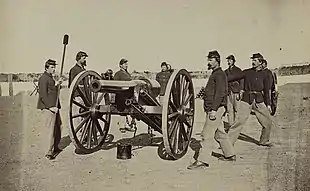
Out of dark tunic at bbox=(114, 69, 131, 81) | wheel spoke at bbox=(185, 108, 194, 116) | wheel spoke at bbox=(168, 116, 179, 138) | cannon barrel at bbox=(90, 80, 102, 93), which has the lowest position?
wheel spoke at bbox=(168, 116, 179, 138)

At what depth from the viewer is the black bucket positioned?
1.27 m

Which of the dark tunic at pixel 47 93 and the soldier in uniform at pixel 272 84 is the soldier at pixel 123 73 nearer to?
the dark tunic at pixel 47 93

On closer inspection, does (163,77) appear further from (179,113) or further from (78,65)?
(78,65)

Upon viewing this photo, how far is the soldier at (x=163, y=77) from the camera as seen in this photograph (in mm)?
1259

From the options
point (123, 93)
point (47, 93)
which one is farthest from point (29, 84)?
point (123, 93)

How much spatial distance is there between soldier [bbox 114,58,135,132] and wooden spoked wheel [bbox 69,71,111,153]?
0.11 feet

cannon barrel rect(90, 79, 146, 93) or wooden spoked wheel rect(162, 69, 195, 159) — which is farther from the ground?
cannon barrel rect(90, 79, 146, 93)

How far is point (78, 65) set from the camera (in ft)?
4.18

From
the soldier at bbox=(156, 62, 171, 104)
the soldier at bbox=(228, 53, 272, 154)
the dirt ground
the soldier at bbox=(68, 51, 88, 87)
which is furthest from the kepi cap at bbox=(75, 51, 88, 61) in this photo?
the soldier at bbox=(228, 53, 272, 154)

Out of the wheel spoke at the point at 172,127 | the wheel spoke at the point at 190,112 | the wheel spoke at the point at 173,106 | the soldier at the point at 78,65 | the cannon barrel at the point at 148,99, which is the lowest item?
the wheel spoke at the point at 172,127

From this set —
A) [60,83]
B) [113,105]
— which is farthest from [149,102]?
[60,83]

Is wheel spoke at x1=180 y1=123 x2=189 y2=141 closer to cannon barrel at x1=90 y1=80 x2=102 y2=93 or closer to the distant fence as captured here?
the distant fence

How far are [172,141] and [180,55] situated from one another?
0.24m

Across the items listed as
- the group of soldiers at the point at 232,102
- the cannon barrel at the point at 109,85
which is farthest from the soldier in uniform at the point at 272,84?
the cannon barrel at the point at 109,85
